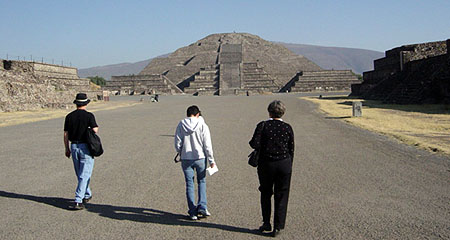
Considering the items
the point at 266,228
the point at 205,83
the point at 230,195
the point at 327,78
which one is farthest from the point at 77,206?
the point at 205,83

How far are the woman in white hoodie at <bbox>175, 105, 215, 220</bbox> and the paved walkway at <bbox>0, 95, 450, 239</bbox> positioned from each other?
23cm

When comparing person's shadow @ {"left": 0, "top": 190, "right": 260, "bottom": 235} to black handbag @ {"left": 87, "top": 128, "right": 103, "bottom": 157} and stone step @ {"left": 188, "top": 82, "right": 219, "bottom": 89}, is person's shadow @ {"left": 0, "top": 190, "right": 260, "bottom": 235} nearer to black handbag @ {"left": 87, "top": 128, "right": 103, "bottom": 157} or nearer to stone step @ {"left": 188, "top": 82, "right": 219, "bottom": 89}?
black handbag @ {"left": 87, "top": 128, "right": 103, "bottom": 157}

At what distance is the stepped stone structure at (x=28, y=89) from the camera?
30234 mm

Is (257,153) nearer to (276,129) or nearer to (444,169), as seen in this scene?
(276,129)

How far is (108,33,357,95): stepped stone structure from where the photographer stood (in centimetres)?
7106

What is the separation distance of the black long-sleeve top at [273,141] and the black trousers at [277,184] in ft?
0.27

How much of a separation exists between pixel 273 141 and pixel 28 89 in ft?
104

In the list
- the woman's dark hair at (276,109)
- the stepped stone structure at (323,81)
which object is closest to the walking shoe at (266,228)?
the woman's dark hair at (276,109)

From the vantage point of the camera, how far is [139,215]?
20.2 feet

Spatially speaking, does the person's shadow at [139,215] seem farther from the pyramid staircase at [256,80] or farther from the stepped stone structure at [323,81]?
the pyramid staircase at [256,80]

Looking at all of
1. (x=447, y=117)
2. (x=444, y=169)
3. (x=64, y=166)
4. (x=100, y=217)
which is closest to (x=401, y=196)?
(x=444, y=169)

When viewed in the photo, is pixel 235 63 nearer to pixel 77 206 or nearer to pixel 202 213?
pixel 77 206

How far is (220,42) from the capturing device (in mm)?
103188

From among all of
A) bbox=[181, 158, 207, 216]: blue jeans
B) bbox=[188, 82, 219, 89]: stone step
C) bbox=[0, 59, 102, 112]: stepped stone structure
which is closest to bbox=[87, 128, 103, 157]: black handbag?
bbox=[181, 158, 207, 216]: blue jeans
